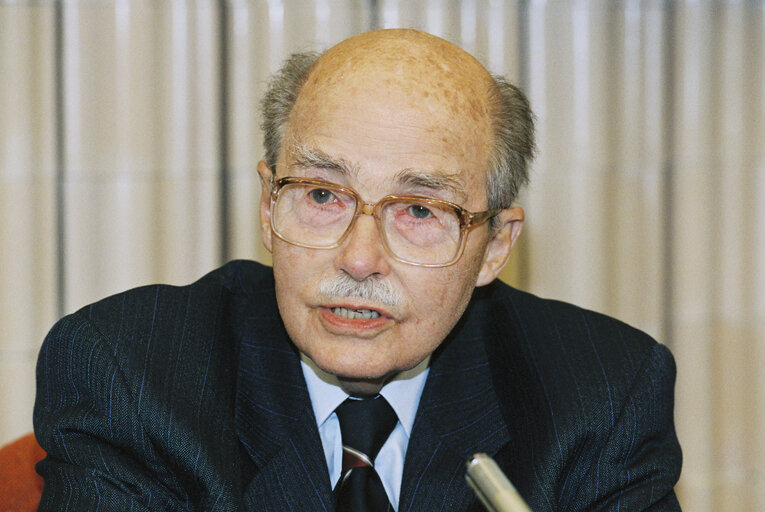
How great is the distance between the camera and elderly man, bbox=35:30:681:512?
1.39 metres

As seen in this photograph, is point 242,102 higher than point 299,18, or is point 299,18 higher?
point 299,18

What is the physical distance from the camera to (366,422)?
160 cm

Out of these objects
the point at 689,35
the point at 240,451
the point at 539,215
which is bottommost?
the point at 240,451

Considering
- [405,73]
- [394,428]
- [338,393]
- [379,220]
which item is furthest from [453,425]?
[405,73]

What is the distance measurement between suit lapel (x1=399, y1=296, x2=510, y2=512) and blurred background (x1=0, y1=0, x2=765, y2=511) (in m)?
0.94

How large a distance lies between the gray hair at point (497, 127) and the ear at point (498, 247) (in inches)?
1.4

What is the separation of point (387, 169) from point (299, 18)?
121cm

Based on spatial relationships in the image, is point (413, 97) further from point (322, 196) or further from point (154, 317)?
point (154, 317)

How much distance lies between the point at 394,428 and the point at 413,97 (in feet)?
2.07

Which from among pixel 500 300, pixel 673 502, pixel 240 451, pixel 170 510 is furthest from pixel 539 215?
pixel 170 510

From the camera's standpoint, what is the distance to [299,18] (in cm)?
252

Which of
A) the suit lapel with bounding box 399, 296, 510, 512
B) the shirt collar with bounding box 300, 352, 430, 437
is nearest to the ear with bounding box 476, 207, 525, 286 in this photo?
the suit lapel with bounding box 399, 296, 510, 512

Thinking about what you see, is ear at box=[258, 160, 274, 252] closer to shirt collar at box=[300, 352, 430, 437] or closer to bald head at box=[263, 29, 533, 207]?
bald head at box=[263, 29, 533, 207]

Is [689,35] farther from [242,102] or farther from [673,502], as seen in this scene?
[673,502]
